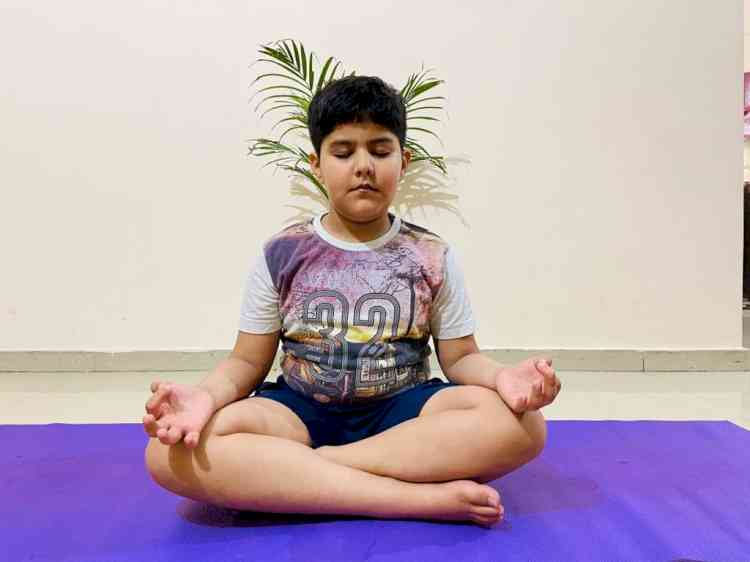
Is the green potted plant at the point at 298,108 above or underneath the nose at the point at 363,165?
above

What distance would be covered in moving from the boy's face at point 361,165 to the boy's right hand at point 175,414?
382 mm

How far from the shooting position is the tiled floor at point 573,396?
154cm

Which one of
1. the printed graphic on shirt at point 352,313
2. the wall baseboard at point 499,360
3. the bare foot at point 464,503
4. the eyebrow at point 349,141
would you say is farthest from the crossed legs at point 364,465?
the wall baseboard at point 499,360

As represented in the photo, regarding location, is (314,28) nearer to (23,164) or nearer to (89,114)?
(89,114)

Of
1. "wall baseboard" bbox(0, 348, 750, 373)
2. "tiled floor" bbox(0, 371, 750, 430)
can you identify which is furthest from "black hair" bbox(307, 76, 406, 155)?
"wall baseboard" bbox(0, 348, 750, 373)

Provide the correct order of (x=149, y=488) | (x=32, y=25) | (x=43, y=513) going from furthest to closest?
(x=32, y=25) → (x=149, y=488) → (x=43, y=513)

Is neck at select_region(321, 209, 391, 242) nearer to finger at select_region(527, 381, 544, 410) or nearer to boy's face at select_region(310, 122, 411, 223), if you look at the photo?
boy's face at select_region(310, 122, 411, 223)

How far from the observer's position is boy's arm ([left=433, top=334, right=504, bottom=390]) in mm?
947

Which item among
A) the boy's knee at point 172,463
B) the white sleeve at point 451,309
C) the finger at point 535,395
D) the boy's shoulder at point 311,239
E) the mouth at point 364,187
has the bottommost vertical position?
the boy's knee at point 172,463

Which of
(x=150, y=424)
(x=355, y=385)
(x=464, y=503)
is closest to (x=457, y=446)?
(x=464, y=503)

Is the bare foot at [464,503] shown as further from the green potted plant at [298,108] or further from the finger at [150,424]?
the green potted plant at [298,108]

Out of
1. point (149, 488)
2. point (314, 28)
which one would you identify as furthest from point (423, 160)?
point (149, 488)

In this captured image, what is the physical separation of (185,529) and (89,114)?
75.9 inches

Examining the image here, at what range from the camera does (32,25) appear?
2.20m
